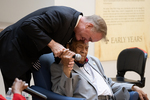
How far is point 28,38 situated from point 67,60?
39cm

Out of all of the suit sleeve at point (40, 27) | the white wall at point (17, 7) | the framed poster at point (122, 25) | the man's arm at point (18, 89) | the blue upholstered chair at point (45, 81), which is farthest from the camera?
the framed poster at point (122, 25)

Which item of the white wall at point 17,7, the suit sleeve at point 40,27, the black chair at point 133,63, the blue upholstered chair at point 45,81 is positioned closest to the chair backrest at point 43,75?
the blue upholstered chair at point 45,81

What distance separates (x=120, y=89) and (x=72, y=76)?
1.91ft

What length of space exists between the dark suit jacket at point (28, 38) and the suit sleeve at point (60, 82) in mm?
339

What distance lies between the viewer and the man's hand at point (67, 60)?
184 centimetres

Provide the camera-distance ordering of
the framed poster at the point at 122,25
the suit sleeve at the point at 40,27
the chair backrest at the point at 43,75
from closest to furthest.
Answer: the suit sleeve at the point at 40,27, the chair backrest at the point at 43,75, the framed poster at the point at 122,25

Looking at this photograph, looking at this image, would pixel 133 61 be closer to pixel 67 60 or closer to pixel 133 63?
pixel 133 63

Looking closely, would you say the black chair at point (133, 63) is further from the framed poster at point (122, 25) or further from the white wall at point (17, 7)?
the white wall at point (17, 7)

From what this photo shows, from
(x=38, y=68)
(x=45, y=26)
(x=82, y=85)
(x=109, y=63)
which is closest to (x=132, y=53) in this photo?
(x=109, y=63)

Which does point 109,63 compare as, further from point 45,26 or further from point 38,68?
point 45,26

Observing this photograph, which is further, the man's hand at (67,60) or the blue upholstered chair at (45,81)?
the blue upholstered chair at (45,81)

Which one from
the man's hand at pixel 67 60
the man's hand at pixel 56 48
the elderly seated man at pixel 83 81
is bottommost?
the elderly seated man at pixel 83 81

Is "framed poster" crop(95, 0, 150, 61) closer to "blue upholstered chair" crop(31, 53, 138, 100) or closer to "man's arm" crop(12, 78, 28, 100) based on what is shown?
"blue upholstered chair" crop(31, 53, 138, 100)

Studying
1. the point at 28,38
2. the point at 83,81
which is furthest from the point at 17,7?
the point at 83,81
